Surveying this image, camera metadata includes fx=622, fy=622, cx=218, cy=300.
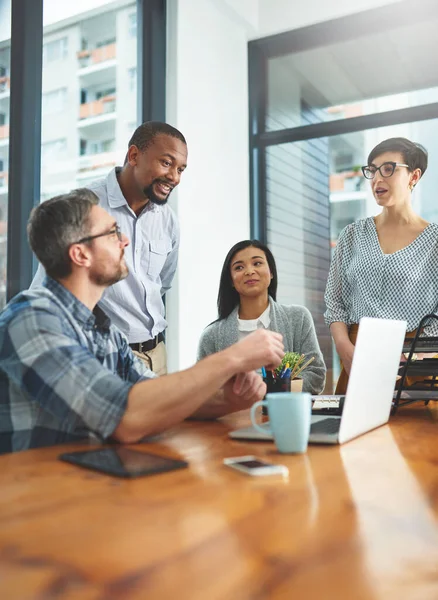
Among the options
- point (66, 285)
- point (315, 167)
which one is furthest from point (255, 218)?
point (66, 285)

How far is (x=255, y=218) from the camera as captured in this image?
4.52m

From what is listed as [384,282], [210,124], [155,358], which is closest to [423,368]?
[384,282]

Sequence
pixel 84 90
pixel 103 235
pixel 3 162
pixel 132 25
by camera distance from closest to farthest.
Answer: pixel 103 235 < pixel 3 162 < pixel 84 90 < pixel 132 25

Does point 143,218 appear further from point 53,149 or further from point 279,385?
point 279,385

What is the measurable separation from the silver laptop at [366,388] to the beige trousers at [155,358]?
4.42 feet

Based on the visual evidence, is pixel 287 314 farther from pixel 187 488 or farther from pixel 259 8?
pixel 259 8

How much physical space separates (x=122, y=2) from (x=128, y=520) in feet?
12.0

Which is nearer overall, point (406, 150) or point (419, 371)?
point (419, 371)

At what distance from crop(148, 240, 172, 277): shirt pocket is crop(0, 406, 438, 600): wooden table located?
1.78 metres

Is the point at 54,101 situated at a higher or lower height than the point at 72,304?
higher

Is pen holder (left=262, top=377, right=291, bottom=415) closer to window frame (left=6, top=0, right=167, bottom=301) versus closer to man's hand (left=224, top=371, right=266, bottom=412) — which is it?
man's hand (left=224, top=371, right=266, bottom=412)

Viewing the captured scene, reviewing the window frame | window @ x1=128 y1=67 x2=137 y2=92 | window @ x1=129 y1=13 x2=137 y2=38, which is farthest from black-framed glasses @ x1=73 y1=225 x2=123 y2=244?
window @ x1=129 y1=13 x2=137 y2=38

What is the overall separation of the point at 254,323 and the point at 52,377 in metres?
1.61

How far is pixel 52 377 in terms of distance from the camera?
1154mm
